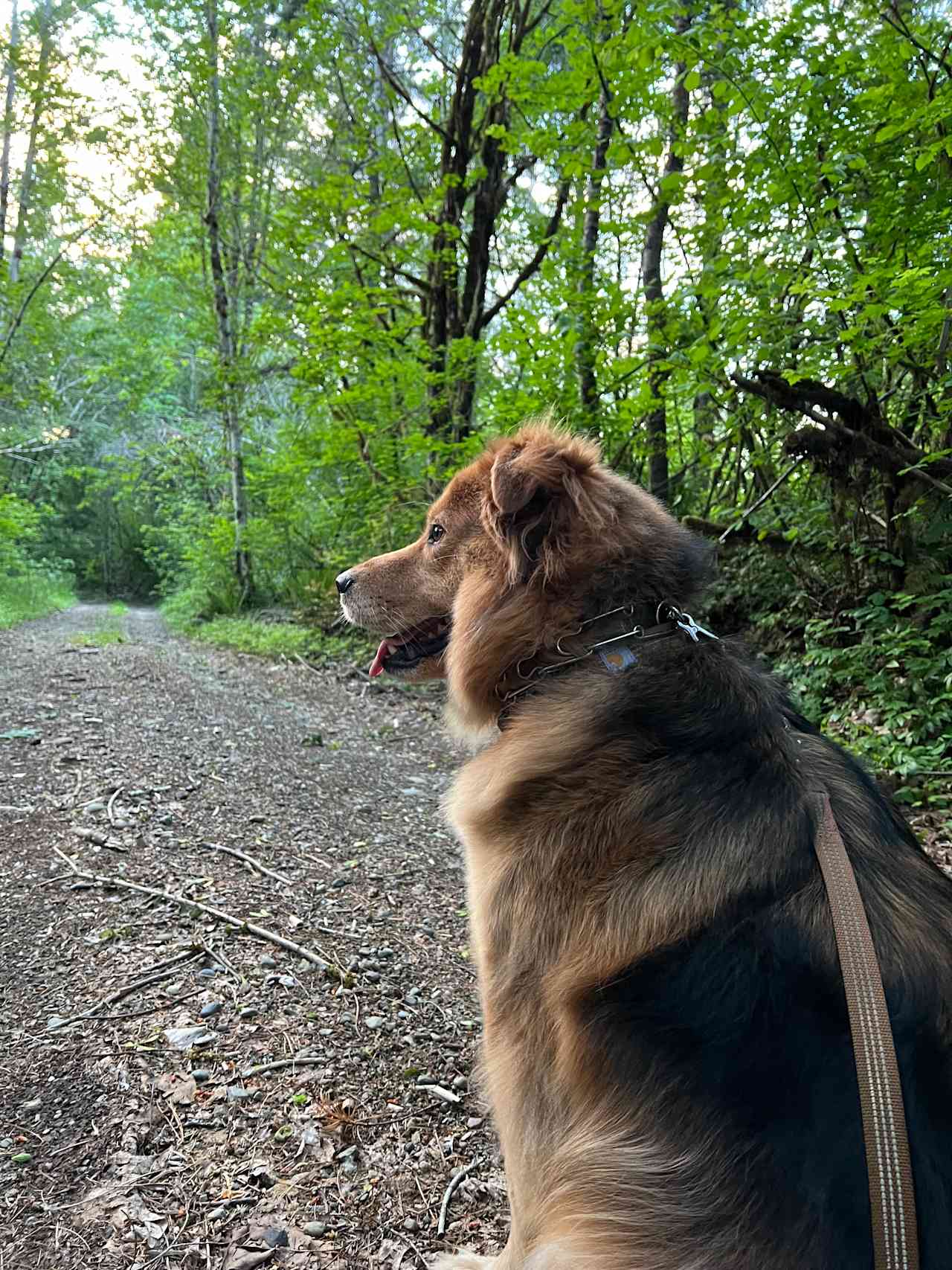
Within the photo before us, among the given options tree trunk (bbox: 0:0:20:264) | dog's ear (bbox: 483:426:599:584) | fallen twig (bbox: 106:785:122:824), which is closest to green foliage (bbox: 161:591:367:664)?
fallen twig (bbox: 106:785:122:824)

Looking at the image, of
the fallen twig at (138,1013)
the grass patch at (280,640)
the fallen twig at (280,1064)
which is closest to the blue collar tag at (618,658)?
the fallen twig at (280,1064)

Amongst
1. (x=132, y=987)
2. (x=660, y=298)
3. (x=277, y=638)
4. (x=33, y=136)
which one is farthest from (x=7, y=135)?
(x=132, y=987)

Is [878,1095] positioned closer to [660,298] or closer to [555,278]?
[660,298]

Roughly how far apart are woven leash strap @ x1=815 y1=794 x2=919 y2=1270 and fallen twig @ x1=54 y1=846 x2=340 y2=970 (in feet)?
7.39

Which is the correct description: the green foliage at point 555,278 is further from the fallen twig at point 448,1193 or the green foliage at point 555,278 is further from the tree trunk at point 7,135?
the fallen twig at point 448,1193

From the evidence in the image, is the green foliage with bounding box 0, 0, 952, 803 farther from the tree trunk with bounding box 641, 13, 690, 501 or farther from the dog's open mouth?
A: the dog's open mouth

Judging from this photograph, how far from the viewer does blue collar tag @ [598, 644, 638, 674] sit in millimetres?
1824

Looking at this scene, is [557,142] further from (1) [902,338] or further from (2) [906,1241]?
(2) [906,1241]

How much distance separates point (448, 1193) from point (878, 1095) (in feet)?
4.94

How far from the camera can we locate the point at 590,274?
21.9 ft

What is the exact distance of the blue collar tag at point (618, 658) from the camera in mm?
1824

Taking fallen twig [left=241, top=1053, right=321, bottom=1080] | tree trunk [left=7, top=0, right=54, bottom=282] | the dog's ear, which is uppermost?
tree trunk [left=7, top=0, right=54, bottom=282]

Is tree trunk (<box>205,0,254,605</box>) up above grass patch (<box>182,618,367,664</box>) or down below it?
above

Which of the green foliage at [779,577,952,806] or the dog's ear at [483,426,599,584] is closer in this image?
the dog's ear at [483,426,599,584]
